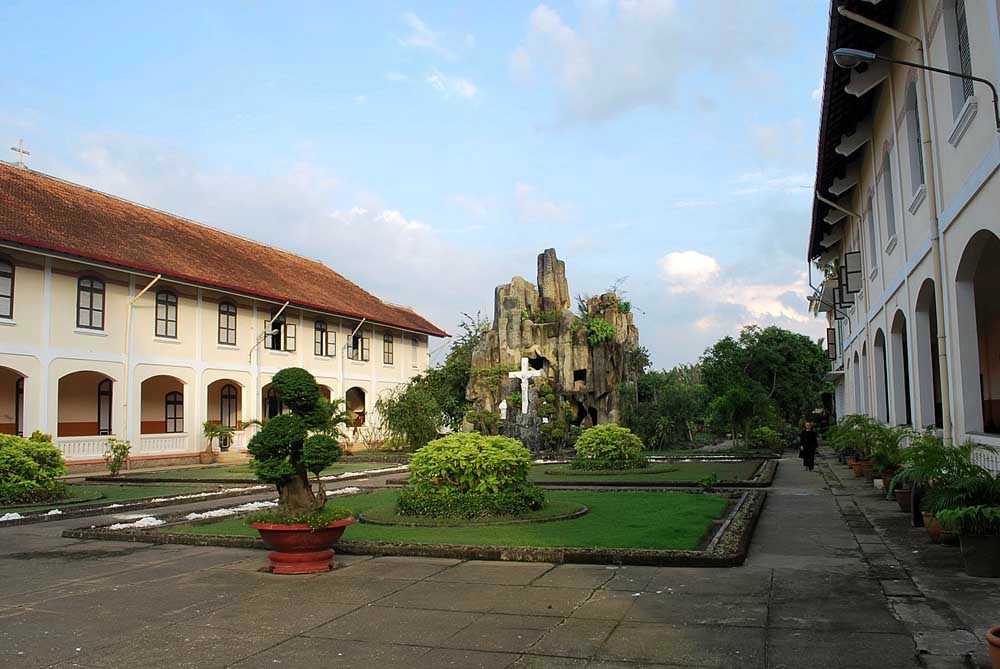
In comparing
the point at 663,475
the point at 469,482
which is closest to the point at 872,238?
the point at 663,475

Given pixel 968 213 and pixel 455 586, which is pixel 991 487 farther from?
pixel 455 586

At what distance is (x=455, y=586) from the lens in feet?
24.9

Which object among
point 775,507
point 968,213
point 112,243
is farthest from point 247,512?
point 112,243

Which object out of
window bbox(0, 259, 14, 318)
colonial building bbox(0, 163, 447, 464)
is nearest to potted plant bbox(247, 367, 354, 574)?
colonial building bbox(0, 163, 447, 464)

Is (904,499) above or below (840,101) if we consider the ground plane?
below

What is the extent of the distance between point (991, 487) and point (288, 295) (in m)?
30.3

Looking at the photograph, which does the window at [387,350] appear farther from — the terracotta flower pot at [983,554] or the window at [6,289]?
the terracotta flower pot at [983,554]

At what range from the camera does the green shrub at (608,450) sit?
2139cm

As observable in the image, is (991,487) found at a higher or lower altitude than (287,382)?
lower

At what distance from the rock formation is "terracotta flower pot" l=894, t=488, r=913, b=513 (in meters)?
23.0

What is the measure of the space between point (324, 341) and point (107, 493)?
19.8 metres

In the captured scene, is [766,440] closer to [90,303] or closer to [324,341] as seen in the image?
[324,341]

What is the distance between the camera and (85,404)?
28641mm

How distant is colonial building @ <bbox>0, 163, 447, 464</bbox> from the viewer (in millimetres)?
24438
